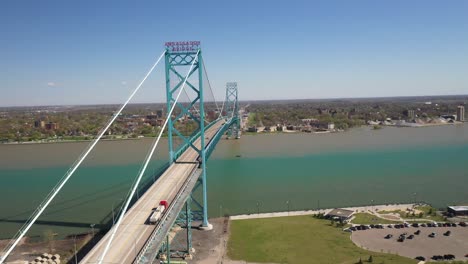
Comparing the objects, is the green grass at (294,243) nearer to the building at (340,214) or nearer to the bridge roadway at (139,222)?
the building at (340,214)

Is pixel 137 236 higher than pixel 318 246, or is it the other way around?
pixel 137 236

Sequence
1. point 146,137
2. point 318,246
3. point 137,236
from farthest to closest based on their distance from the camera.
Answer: point 146,137, point 318,246, point 137,236

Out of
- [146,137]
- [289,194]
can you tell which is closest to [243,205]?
[289,194]

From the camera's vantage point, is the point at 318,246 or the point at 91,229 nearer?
the point at 318,246

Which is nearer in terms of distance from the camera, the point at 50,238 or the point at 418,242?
the point at 418,242

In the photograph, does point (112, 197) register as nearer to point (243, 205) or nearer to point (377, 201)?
point (243, 205)

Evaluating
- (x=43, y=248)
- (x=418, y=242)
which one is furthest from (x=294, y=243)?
(x=43, y=248)

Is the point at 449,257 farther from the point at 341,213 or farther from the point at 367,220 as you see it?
the point at 341,213
